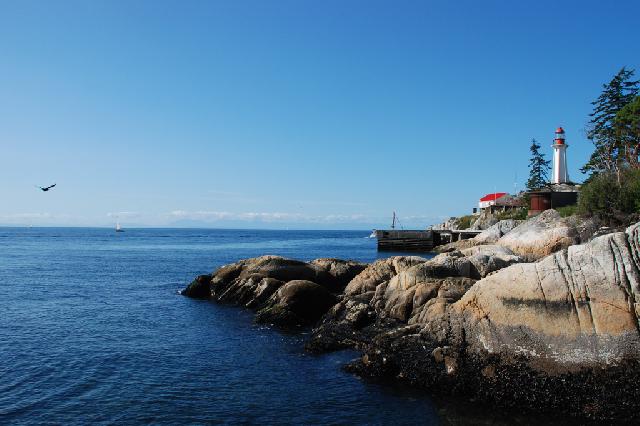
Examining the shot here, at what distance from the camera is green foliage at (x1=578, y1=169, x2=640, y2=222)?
114 ft

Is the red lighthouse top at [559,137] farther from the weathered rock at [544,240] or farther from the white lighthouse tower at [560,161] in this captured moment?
the weathered rock at [544,240]

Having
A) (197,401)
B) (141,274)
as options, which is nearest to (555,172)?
(141,274)

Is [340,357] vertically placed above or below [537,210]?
below

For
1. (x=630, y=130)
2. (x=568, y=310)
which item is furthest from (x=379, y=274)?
(x=630, y=130)

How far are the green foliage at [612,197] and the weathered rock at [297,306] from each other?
22.3m

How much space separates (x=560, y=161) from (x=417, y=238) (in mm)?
→ 22356

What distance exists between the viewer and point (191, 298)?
3269 centimetres

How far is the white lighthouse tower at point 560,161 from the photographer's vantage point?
71.2 m

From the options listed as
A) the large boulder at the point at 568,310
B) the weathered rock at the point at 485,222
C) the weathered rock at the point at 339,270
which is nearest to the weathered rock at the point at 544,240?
the weathered rock at the point at 339,270

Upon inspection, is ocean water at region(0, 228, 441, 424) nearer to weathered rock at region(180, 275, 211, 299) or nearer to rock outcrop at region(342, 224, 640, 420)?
rock outcrop at region(342, 224, 640, 420)

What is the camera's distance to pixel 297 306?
23938 mm

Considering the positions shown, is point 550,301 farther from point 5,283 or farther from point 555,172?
point 555,172

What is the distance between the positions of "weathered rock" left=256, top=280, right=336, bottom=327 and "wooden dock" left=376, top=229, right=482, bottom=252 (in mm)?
49110

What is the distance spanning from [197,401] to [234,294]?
1610cm
